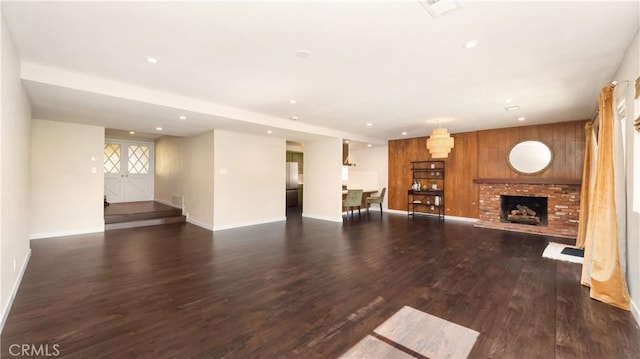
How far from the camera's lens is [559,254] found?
4363 mm

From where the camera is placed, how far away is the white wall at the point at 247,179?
631 cm

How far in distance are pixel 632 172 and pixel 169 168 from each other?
31.4 ft

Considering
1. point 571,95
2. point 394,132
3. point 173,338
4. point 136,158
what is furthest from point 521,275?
point 136,158

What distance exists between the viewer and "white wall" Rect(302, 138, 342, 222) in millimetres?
7465

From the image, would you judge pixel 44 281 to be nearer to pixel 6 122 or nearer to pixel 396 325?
pixel 6 122

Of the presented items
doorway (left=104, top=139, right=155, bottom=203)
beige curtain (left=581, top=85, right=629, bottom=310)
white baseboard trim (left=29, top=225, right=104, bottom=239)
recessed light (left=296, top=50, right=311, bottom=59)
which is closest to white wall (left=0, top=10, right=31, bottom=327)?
recessed light (left=296, top=50, right=311, bottom=59)

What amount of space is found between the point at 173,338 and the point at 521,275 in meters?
3.95

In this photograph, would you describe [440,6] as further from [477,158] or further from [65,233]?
[65,233]

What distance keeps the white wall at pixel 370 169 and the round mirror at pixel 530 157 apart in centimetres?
361

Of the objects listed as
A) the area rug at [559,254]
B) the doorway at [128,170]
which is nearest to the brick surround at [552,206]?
the area rug at [559,254]

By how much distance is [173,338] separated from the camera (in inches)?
82.0

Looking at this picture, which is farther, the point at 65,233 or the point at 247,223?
the point at 247,223

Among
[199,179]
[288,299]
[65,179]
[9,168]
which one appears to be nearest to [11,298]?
[9,168]

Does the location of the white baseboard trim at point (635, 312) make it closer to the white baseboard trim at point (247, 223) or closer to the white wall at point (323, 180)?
the white wall at point (323, 180)
